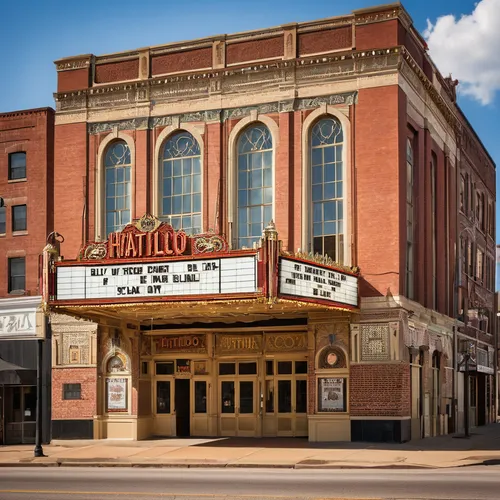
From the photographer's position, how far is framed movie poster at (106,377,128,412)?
123ft

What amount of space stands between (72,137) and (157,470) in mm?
16554

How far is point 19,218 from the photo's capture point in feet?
133

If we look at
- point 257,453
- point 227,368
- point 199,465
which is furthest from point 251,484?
point 227,368

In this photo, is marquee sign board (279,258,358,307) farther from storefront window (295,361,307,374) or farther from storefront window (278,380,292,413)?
storefront window (278,380,292,413)

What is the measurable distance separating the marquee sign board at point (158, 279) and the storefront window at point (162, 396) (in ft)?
23.6

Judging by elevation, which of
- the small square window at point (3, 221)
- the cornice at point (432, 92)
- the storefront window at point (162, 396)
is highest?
the cornice at point (432, 92)

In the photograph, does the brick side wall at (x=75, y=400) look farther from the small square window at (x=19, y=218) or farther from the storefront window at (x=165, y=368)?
the small square window at (x=19, y=218)

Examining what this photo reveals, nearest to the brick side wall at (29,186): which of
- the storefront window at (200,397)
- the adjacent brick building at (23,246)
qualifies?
the adjacent brick building at (23,246)

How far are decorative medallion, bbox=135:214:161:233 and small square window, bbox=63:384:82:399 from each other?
28.0 ft

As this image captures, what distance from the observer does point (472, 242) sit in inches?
1980

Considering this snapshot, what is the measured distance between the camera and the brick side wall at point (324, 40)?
35719 millimetres

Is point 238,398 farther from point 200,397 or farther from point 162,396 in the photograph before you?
point 162,396

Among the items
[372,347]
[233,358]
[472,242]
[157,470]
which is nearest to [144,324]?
[233,358]

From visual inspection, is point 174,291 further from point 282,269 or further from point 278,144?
point 278,144
